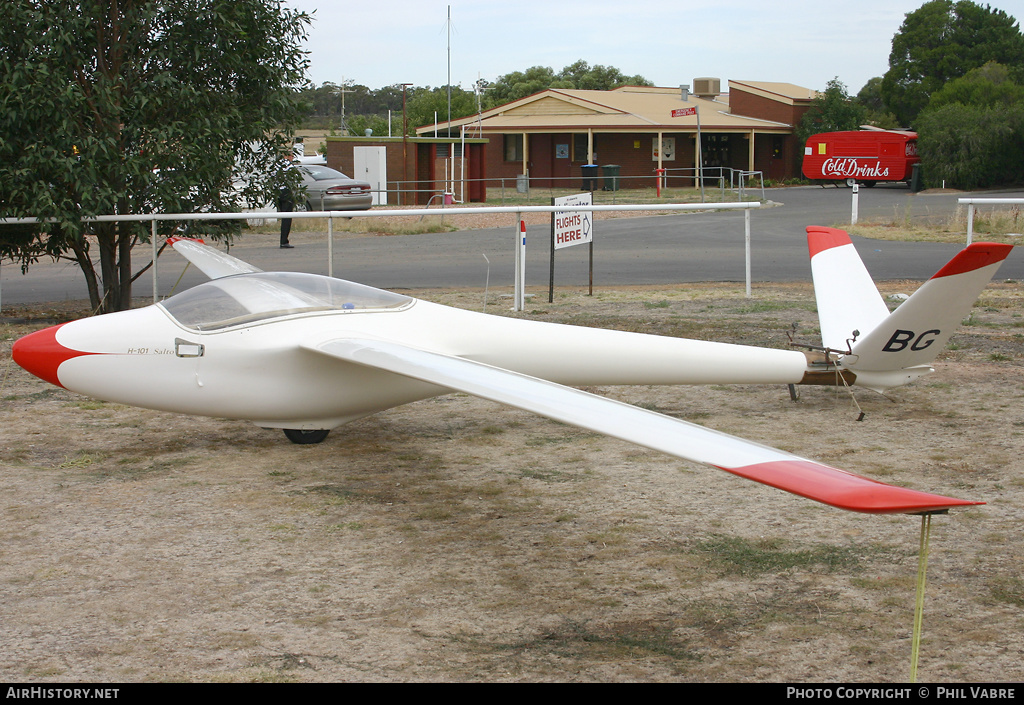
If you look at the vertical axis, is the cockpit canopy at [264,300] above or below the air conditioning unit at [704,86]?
below

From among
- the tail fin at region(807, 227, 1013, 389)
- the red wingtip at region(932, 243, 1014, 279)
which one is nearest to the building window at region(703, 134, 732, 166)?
the tail fin at region(807, 227, 1013, 389)

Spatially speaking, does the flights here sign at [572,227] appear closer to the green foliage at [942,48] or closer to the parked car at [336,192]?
the parked car at [336,192]

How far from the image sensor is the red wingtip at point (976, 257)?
6477 mm

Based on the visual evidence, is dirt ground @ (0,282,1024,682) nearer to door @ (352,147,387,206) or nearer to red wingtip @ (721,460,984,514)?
A: red wingtip @ (721,460,984,514)

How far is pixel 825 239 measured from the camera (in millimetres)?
9109

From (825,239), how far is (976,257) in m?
2.60

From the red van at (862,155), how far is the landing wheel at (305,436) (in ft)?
134

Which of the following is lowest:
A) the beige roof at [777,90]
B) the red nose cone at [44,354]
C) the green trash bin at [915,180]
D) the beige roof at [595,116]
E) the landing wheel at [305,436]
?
the landing wheel at [305,436]

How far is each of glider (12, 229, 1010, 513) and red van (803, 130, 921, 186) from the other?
3908cm

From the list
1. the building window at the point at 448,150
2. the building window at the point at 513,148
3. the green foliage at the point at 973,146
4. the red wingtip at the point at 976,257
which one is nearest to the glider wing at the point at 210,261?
the red wingtip at the point at 976,257

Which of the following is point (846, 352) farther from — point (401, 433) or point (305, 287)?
point (305, 287)

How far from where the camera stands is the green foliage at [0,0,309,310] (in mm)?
11453

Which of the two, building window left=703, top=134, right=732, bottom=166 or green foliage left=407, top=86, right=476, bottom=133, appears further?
green foliage left=407, top=86, right=476, bottom=133

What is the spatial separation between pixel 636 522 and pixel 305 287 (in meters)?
3.21
